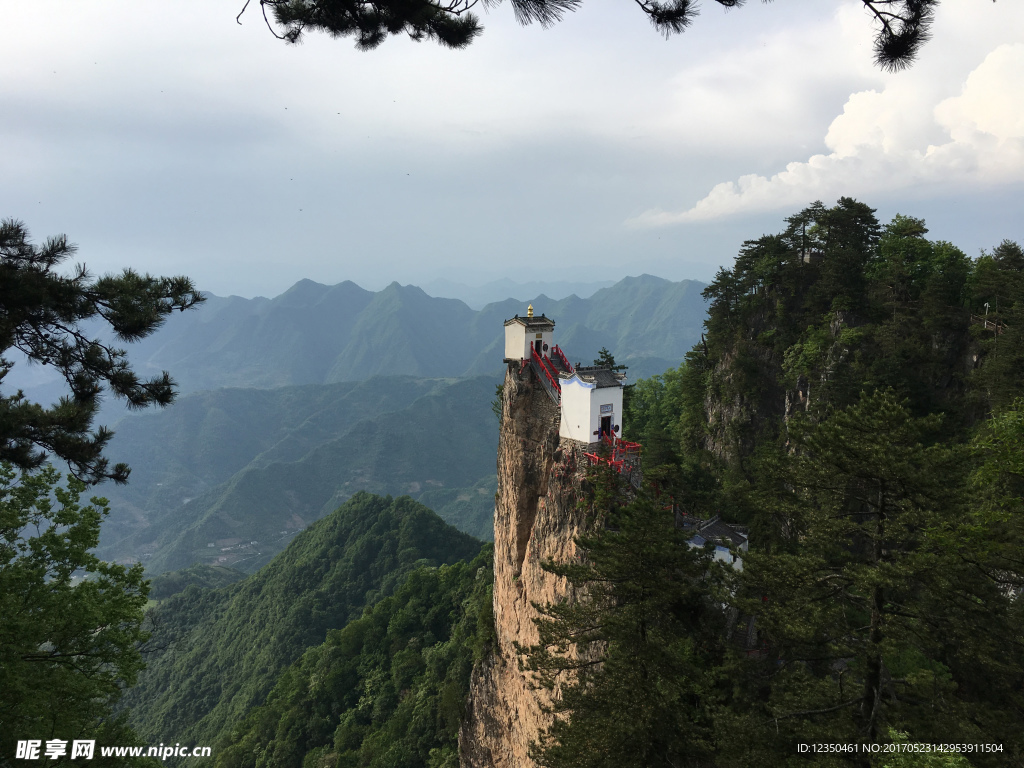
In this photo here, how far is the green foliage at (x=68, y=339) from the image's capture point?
732 centimetres

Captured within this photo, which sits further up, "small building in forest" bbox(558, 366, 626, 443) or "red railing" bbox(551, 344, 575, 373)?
"red railing" bbox(551, 344, 575, 373)

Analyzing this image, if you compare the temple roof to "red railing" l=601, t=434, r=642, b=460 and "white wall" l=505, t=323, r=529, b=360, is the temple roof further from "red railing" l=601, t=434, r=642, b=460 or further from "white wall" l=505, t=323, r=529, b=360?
"white wall" l=505, t=323, r=529, b=360

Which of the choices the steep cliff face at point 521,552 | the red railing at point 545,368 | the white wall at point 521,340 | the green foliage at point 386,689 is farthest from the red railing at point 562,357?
the green foliage at point 386,689

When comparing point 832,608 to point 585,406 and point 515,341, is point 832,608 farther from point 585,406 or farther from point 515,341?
point 515,341

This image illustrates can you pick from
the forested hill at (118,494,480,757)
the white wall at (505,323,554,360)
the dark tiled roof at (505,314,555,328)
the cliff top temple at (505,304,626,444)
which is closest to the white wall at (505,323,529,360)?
the white wall at (505,323,554,360)

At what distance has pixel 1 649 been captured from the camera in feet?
29.2

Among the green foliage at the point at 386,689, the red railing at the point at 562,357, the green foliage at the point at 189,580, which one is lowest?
the green foliage at the point at 189,580

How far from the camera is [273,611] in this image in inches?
2557

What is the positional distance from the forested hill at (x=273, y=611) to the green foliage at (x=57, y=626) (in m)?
49.6

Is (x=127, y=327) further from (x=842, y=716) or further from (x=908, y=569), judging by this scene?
(x=842, y=716)

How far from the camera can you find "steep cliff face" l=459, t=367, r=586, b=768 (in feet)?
66.8

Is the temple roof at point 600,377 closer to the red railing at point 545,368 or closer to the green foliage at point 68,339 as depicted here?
the red railing at point 545,368

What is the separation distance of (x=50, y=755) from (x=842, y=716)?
1363 centimetres

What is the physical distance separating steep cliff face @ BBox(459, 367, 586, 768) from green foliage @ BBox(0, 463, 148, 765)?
12619 millimetres
